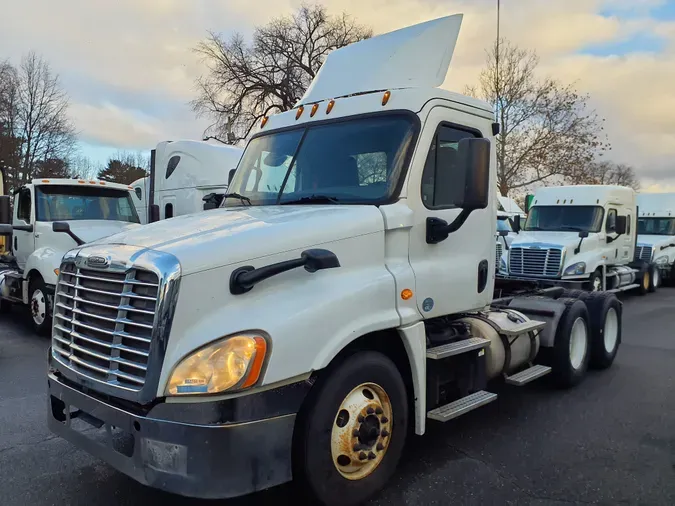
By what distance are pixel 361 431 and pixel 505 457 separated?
62.1 inches

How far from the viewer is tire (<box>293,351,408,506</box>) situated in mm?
3115

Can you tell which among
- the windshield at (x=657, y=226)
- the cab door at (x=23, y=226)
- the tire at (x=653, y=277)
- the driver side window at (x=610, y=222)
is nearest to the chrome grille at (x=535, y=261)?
the driver side window at (x=610, y=222)

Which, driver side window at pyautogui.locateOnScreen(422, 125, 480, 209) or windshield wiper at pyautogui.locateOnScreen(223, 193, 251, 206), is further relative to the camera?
windshield wiper at pyautogui.locateOnScreen(223, 193, 251, 206)

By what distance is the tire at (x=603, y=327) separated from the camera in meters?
6.77

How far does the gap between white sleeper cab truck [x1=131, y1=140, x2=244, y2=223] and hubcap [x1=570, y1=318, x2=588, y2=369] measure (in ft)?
24.2

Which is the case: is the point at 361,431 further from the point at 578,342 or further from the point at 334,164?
the point at 578,342

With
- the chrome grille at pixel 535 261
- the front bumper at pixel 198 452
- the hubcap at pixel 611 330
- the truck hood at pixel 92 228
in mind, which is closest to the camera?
the front bumper at pixel 198 452

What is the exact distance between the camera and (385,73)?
15.5ft

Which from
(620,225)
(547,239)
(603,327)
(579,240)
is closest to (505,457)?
(603,327)

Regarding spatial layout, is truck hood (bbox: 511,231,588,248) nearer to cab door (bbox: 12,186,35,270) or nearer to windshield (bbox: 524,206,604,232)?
windshield (bbox: 524,206,604,232)

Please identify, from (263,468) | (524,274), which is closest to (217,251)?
(263,468)

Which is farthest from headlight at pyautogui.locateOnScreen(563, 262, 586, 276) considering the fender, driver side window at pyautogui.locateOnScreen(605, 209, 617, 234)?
the fender

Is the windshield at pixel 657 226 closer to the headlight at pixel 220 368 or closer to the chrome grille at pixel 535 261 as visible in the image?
the chrome grille at pixel 535 261

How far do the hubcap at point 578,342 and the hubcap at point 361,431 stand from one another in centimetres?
346
